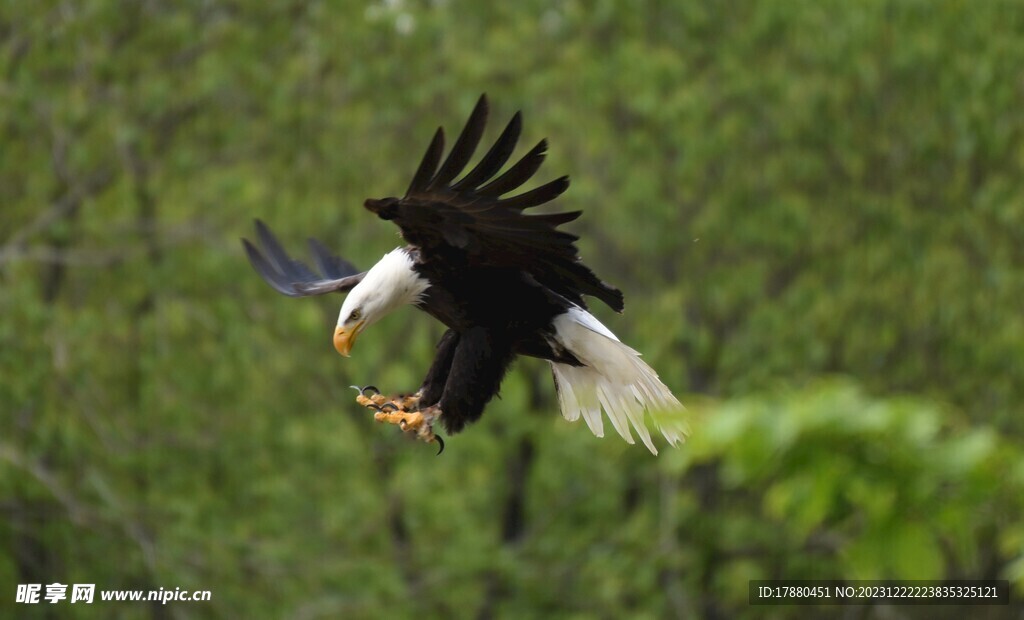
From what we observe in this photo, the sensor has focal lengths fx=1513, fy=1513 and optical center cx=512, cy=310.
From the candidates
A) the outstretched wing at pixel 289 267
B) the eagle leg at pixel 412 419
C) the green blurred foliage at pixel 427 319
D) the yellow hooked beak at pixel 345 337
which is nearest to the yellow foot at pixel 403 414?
the eagle leg at pixel 412 419

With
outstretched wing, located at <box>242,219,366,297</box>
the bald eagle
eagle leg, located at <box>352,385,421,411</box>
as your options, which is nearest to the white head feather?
the bald eagle

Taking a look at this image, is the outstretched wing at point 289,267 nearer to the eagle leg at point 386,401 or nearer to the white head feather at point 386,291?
the eagle leg at point 386,401

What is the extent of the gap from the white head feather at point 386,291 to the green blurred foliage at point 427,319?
870 cm

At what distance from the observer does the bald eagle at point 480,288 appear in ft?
12.9

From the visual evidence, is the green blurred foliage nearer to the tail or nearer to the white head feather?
the tail

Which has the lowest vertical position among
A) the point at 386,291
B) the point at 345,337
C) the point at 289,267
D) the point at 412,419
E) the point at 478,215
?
the point at 412,419

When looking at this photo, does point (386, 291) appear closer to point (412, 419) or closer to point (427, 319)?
point (412, 419)

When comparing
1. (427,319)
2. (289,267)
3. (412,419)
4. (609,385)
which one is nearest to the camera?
(412,419)

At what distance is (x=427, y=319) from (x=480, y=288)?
35.9 feet

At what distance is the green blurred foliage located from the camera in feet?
44.3

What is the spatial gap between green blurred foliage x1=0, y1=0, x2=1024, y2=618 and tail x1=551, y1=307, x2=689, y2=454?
786 centimetres

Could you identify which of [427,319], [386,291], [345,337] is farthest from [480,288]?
[427,319]

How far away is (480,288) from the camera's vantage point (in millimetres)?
4180

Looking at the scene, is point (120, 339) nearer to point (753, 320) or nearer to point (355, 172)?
point (355, 172)
